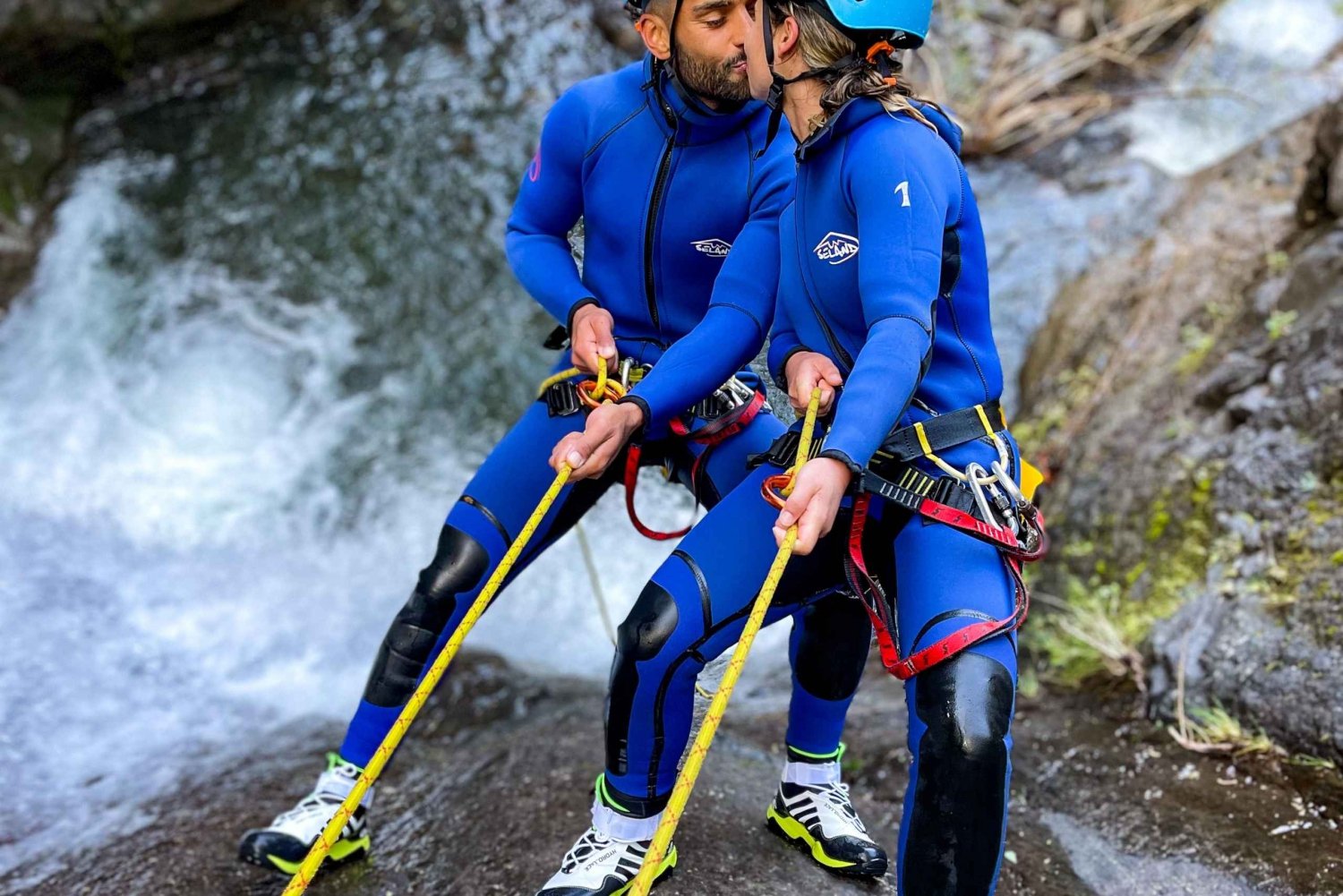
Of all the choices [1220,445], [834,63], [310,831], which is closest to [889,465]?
[834,63]

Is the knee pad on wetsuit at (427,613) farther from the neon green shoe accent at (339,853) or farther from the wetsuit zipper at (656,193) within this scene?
the wetsuit zipper at (656,193)

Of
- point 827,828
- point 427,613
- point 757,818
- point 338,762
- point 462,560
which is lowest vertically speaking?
point 757,818

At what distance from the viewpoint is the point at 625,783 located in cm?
265

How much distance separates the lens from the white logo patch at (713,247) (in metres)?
3.06

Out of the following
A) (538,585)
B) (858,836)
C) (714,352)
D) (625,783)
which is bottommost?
(538,585)

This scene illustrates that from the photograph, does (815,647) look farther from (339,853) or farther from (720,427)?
(339,853)

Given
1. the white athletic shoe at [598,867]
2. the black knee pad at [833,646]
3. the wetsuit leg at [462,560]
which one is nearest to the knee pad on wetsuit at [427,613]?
the wetsuit leg at [462,560]

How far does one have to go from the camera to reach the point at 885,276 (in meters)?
2.37

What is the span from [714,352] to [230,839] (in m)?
2.08

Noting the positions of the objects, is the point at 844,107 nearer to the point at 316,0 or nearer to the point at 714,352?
the point at 714,352

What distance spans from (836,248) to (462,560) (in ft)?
4.09

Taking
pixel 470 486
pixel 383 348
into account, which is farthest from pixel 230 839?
pixel 383 348

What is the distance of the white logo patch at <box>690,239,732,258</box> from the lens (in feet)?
10.0

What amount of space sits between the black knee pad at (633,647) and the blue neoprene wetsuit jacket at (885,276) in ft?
1.80
